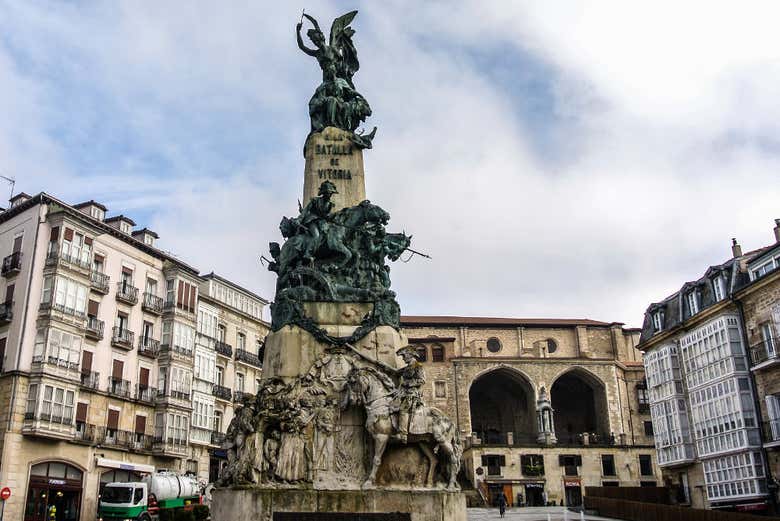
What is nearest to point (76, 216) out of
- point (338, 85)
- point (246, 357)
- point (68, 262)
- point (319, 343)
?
point (68, 262)

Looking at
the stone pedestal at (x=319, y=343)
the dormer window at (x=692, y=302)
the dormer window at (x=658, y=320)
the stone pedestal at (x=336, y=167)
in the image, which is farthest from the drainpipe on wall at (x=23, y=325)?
the dormer window at (x=658, y=320)

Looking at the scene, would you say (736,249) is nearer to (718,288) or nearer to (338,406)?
(718,288)

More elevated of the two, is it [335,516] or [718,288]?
[718,288]

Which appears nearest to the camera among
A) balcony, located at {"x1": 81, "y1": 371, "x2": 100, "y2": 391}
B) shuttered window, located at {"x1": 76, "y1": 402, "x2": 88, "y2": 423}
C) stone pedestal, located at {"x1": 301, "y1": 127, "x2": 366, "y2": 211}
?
stone pedestal, located at {"x1": 301, "y1": 127, "x2": 366, "y2": 211}

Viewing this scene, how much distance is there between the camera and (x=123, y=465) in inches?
1533

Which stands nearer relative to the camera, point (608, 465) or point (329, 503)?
point (329, 503)

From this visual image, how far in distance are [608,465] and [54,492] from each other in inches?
1592

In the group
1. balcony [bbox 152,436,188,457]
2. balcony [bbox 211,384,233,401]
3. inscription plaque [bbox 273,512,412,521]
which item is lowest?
inscription plaque [bbox 273,512,412,521]

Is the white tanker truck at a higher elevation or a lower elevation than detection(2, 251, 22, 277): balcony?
lower

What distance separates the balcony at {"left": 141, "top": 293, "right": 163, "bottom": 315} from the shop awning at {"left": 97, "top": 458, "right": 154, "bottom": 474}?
9.25 metres

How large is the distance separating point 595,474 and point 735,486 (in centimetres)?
1963

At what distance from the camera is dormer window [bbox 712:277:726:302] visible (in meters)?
39.9

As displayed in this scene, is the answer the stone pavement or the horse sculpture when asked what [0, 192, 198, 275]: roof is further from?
the horse sculpture

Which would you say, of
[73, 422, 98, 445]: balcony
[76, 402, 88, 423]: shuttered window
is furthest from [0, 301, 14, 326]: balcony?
[73, 422, 98, 445]: balcony
